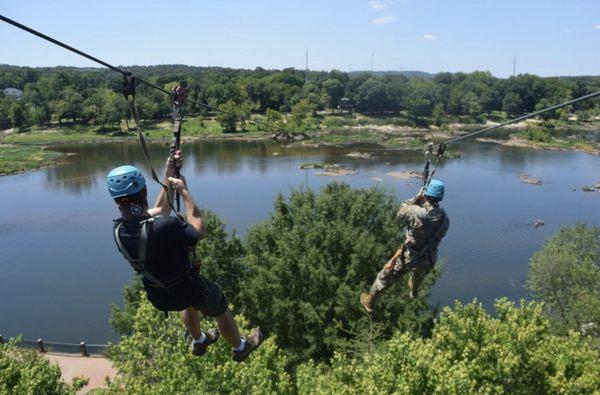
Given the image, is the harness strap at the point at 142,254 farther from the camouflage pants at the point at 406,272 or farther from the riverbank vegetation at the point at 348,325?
the riverbank vegetation at the point at 348,325

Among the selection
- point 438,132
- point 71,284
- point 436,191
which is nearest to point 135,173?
point 436,191

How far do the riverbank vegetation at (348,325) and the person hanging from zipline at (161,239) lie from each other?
653 centimetres

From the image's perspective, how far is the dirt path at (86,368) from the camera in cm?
1825

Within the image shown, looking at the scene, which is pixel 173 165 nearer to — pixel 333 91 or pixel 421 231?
pixel 421 231

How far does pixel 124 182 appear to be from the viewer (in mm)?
3789

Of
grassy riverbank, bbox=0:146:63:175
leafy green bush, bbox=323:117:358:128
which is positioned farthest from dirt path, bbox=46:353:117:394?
leafy green bush, bbox=323:117:358:128

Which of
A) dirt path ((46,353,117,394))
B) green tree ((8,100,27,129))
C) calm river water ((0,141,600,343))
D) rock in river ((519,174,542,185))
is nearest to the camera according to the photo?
dirt path ((46,353,117,394))

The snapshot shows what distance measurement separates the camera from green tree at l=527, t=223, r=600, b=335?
2119 centimetres

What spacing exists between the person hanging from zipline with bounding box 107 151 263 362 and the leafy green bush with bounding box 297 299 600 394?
6.34m

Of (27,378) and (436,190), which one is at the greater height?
(436,190)

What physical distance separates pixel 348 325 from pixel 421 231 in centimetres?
1232

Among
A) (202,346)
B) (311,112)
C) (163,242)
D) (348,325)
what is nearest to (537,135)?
A: (311,112)

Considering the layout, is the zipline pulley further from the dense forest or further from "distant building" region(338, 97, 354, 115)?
"distant building" region(338, 97, 354, 115)

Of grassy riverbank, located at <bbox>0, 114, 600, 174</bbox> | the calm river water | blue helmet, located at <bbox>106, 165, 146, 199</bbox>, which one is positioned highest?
blue helmet, located at <bbox>106, 165, 146, 199</bbox>
